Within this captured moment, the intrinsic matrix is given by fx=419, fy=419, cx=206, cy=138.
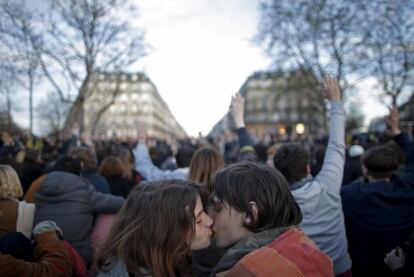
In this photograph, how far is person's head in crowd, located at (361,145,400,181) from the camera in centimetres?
366

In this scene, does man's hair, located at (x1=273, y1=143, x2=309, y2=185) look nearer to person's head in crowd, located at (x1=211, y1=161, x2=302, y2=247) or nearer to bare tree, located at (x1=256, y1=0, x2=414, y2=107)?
person's head in crowd, located at (x1=211, y1=161, x2=302, y2=247)

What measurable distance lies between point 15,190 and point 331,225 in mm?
2530

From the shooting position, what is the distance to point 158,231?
1.90 metres

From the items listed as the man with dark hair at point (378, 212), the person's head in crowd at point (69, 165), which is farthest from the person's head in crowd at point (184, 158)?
the man with dark hair at point (378, 212)

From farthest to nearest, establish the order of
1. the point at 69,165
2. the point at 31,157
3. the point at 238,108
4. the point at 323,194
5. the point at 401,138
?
the point at 31,157
the point at 238,108
the point at 401,138
the point at 69,165
the point at 323,194

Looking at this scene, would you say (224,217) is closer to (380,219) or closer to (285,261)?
(285,261)

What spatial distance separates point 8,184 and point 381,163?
10.3 feet

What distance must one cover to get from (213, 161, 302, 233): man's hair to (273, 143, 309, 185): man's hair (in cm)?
128

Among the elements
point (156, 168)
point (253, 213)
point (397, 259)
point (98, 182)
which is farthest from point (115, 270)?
point (156, 168)

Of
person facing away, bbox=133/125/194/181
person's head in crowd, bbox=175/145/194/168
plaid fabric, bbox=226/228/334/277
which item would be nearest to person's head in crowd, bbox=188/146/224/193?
person facing away, bbox=133/125/194/181

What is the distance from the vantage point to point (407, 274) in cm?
245

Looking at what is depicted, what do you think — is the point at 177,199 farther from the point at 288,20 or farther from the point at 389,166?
the point at 288,20

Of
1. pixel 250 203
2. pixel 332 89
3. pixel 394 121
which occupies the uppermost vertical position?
pixel 332 89

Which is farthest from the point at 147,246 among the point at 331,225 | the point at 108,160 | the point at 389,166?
the point at 108,160
